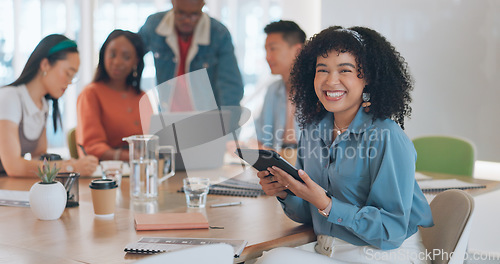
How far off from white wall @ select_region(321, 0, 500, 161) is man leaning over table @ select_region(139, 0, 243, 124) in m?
1.18

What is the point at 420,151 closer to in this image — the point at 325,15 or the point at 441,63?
the point at 441,63

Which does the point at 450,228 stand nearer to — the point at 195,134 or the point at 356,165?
the point at 356,165

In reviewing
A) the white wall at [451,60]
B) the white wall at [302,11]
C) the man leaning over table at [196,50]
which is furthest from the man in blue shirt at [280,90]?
the white wall at [302,11]

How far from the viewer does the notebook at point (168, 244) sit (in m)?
1.26

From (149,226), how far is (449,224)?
834 millimetres

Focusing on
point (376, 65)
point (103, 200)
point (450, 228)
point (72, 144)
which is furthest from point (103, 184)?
point (72, 144)

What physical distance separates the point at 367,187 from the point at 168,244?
56 centimetres

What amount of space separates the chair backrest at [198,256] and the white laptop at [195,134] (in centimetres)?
118

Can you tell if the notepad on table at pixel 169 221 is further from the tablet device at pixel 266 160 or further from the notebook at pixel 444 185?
the notebook at pixel 444 185

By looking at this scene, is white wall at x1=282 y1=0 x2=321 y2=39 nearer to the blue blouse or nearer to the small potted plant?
Result: the blue blouse

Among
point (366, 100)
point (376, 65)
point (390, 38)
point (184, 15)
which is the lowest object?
point (366, 100)

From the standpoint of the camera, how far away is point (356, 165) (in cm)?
150

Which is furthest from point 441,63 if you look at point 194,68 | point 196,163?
point 196,163

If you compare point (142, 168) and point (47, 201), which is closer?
point (47, 201)
